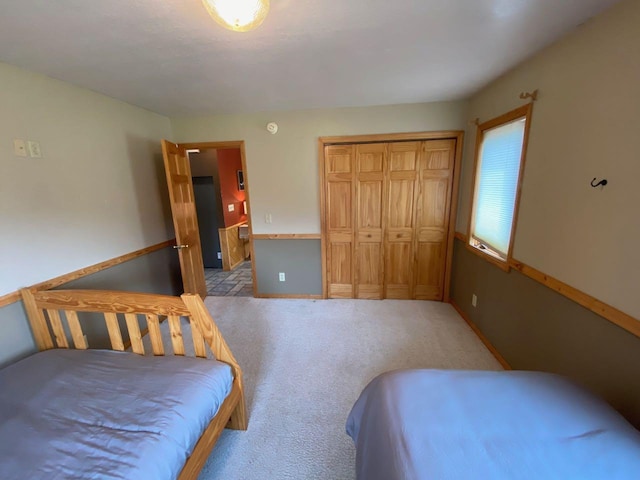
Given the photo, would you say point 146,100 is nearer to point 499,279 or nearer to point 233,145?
point 233,145

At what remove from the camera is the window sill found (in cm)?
207

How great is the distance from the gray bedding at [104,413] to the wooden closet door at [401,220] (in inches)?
94.4

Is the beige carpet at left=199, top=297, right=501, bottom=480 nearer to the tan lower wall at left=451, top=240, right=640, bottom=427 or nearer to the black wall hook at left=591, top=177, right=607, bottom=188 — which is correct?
the tan lower wall at left=451, top=240, right=640, bottom=427

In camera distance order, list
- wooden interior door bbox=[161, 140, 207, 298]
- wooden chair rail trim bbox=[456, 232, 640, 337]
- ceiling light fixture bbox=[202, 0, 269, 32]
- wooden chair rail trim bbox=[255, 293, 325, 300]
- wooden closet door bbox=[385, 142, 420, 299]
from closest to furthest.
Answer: ceiling light fixture bbox=[202, 0, 269, 32] → wooden chair rail trim bbox=[456, 232, 640, 337] → wooden interior door bbox=[161, 140, 207, 298] → wooden closet door bbox=[385, 142, 420, 299] → wooden chair rail trim bbox=[255, 293, 325, 300]

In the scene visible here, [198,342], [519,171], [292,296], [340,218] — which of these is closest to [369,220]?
[340,218]

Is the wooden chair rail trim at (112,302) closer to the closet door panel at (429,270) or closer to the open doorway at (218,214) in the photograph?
the open doorway at (218,214)

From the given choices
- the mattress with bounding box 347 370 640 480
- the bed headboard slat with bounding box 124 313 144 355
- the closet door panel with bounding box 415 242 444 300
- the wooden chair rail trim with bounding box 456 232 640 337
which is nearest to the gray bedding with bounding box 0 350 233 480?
the bed headboard slat with bounding box 124 313 144 355

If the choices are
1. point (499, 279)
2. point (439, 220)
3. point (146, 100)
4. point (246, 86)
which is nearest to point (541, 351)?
point (499, 279)

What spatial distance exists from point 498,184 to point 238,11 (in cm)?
231

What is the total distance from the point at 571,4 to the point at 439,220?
2083mm

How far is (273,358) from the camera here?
2293mm

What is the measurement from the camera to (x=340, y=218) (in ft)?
10.6

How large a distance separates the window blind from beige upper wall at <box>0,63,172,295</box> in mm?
3492

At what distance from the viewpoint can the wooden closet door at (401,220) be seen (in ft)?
A: 9.82
